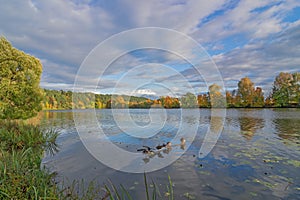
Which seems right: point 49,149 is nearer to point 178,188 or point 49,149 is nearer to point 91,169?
point 91,169

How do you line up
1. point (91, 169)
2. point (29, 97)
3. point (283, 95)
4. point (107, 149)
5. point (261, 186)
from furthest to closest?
1. point (283, 95)
2. point (29, 97)
3. point (107, 149)
4. point (91, 169)
5. point (261, 186)

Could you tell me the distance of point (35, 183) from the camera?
3.50 m

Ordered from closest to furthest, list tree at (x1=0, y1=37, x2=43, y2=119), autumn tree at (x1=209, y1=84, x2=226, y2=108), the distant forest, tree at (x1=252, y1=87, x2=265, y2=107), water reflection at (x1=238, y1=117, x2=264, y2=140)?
1. tree at (x1=0, y1=37, x2=43, y2=119)
2. water reflection at (x1=238, y1=117, x2=264, y2=140)
3. autumn tree at (x1=209, y1=84, x2=226, y2=108)
4. the distant forest
5. tree at (x1=252, y1=87, x2=265, y2=107)

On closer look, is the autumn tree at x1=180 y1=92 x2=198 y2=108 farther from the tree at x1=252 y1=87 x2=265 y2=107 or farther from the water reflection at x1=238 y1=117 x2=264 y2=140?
the tree at x1=252 y1=87 x2=265 y2=107

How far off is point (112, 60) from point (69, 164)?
4903 millimetres

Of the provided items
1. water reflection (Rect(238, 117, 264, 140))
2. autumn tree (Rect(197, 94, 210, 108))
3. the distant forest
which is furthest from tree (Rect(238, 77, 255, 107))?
water reflection (Rect(238, 117, 264, 140))

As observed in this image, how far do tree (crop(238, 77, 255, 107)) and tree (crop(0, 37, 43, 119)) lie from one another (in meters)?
59.8

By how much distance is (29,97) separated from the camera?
1361cm

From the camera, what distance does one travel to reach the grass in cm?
296

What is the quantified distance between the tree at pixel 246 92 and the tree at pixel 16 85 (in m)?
59.8

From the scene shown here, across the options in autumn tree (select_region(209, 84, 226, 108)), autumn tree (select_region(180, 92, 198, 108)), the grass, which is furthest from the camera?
autumn tree (select_region(209, 84, 226, 108))

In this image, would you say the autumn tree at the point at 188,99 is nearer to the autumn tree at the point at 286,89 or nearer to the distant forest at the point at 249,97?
the distant forest at the point at 249,97

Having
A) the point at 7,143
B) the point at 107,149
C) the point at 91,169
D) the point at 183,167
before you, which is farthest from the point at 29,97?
the point at 183,167

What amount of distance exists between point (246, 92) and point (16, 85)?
202 feet
